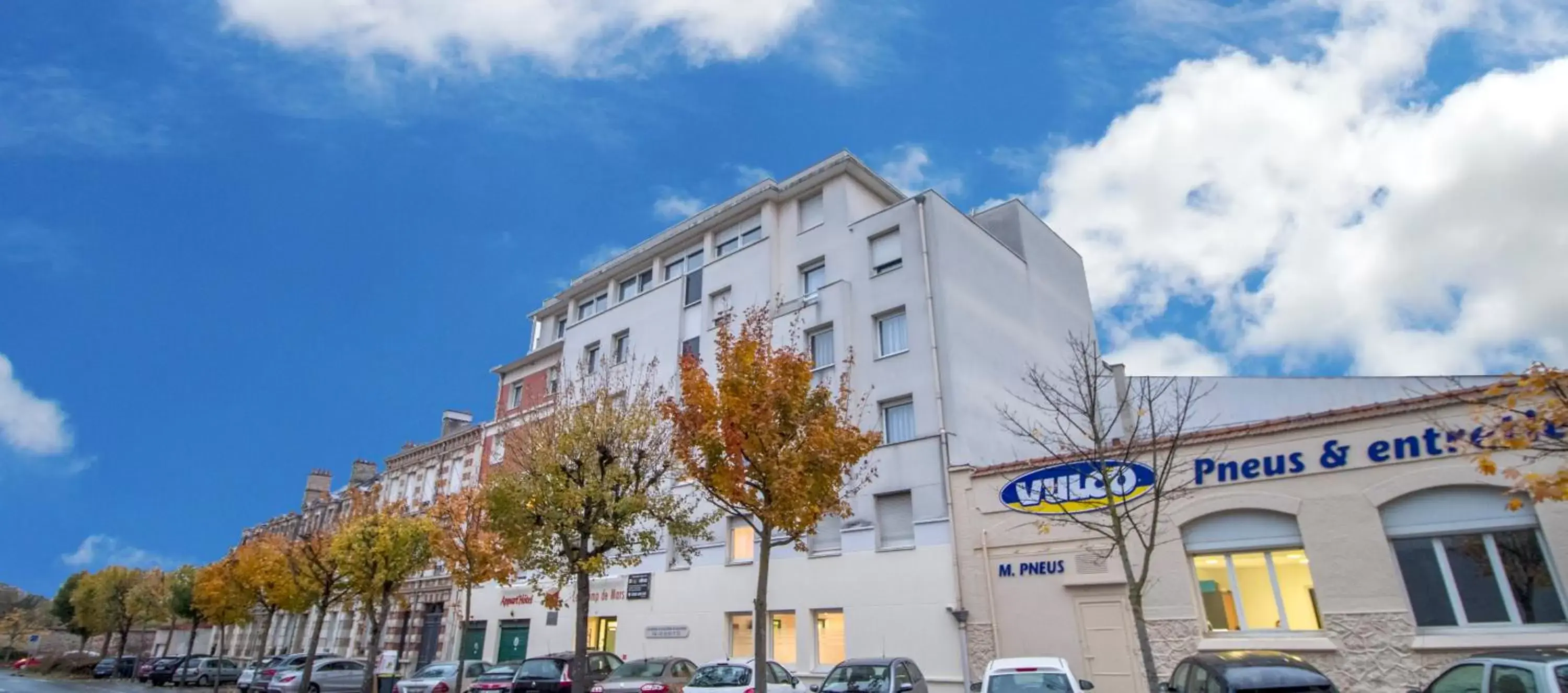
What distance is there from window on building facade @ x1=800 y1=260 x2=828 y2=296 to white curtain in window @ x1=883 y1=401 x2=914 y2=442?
226 inches

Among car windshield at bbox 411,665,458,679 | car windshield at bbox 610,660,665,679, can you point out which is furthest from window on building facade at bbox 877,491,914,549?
car windshield at bbox 411,665,458,679

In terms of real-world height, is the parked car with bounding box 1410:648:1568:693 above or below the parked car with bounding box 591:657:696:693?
above

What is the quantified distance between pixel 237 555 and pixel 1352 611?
150 ft

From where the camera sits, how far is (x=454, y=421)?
4641cm

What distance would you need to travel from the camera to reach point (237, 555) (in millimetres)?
38812

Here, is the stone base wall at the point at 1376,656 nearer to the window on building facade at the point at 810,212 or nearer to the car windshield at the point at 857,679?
the car windshield at the point at 857,679

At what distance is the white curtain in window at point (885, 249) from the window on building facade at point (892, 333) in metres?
1.92

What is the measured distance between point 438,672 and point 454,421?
971 inches

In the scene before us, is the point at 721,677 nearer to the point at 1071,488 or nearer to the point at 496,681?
the point at 496,681

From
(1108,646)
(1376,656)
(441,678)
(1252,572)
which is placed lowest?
(441,678)

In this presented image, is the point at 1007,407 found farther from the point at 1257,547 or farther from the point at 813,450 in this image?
the point at 813,450

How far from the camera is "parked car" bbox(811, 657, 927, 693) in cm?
1477

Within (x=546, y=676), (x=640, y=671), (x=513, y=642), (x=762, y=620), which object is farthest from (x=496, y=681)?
(x=513, y=642)

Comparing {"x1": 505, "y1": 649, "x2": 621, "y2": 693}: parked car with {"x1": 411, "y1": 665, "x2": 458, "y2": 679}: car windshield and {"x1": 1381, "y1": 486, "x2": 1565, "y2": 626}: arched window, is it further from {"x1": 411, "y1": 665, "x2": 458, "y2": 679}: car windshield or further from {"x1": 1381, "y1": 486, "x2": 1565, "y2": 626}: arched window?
{"x1": 1381, "y1": 486, "x2": 1565, "y2": 626}: arched window
